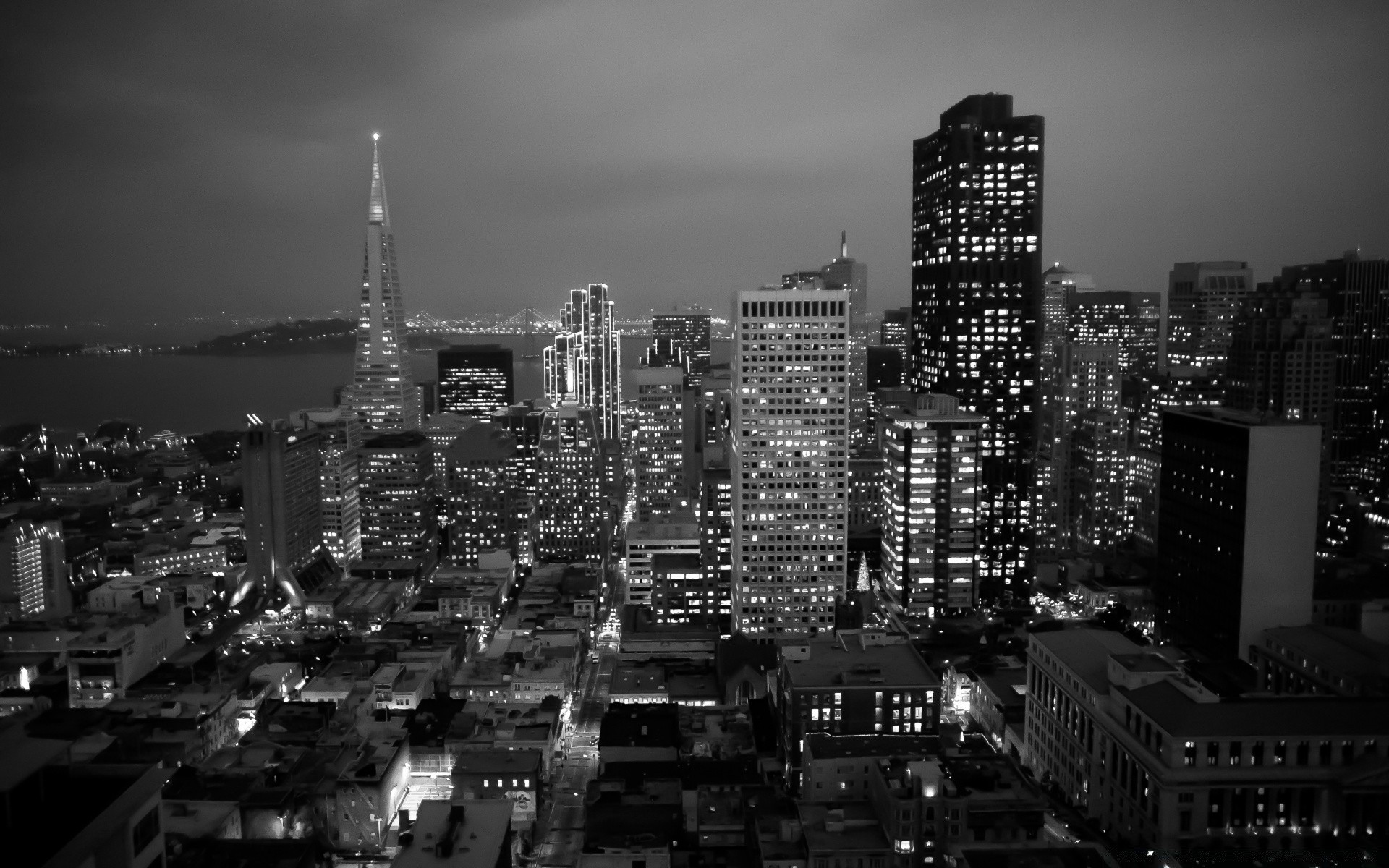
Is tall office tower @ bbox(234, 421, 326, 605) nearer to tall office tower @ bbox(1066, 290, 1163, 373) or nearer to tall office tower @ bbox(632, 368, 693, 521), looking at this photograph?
tall office tower @ bbox(632, 368, 693, 521)

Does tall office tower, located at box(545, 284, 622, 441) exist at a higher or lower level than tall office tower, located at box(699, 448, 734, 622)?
higher

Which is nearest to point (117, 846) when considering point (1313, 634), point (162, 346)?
point (162, 346)

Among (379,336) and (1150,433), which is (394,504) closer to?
(379,336)

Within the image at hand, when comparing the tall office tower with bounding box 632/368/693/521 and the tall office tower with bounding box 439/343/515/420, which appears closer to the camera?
the tall office tower with bounding box 632/368/693/521

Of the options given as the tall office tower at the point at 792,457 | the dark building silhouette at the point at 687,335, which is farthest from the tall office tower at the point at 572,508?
the dark building silhouette at the point at 687,335

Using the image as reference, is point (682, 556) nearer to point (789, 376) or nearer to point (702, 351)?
point (789, 376)

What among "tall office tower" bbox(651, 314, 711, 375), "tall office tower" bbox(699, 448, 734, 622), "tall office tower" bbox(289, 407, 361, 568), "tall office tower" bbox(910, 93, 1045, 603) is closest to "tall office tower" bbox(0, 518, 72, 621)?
"tall office tower" bbox(289, 407, 361, 568)

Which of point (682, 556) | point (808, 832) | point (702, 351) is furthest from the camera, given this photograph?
point (702, 351)
